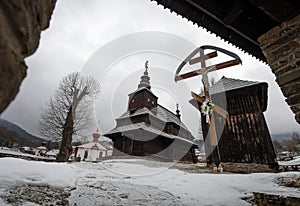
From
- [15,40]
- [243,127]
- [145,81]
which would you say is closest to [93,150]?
[145,81]

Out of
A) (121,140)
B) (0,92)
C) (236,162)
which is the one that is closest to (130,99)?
(121,140)

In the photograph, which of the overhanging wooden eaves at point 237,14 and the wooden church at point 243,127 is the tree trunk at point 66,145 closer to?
the wooden church at point 243,127

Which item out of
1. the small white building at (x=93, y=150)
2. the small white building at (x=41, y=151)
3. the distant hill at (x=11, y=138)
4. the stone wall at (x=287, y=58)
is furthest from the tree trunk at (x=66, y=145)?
the small white building at (x=93, y=150)

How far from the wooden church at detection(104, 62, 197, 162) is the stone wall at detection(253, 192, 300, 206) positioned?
11855 millimetres

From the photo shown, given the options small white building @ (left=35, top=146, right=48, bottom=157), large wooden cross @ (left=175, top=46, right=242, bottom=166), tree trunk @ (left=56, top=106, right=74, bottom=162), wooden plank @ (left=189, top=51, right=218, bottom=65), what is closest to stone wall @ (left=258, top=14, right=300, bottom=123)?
large wooden cross @ (left=175, top=46, right=242, bottom=166)

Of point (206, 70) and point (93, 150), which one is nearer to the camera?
point (206, 70)

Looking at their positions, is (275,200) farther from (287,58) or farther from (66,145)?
(66,145)

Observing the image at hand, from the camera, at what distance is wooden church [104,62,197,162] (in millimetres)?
14898

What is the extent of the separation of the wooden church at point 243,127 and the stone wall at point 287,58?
24.3 ft

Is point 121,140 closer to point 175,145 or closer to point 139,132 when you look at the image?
point 139,132

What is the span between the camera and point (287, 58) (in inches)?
102

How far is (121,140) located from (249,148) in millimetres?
10425

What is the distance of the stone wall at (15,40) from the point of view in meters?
0.71

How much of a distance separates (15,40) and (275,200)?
3310 millimetres
